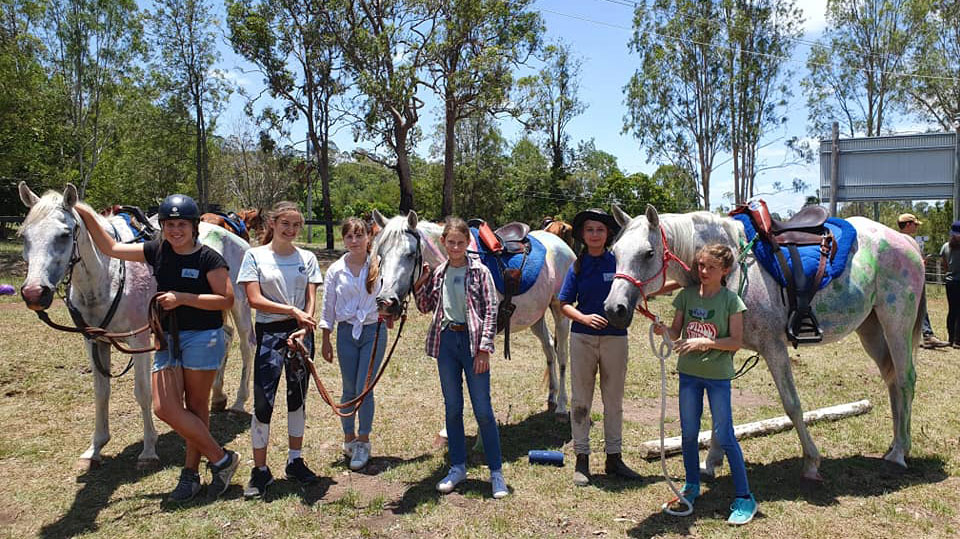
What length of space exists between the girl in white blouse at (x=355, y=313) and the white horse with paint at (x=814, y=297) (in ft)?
6.05

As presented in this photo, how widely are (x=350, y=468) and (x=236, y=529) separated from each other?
1.12m

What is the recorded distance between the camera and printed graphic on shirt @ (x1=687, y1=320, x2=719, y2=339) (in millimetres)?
3637

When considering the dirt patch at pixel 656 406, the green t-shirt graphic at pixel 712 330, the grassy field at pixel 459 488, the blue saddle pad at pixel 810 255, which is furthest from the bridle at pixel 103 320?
the dirt patch at pixel 656 406

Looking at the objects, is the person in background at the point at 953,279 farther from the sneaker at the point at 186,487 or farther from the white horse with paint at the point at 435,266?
the sneaker at the point at 186,487

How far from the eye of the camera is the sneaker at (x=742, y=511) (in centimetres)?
363

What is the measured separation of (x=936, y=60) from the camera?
87.1 ft

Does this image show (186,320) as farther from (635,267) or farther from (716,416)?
(716,416)

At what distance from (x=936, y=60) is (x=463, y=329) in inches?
1262

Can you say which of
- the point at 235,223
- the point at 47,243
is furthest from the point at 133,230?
the point at 235,223

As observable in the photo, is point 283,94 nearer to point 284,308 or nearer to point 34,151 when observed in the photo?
point 34,151

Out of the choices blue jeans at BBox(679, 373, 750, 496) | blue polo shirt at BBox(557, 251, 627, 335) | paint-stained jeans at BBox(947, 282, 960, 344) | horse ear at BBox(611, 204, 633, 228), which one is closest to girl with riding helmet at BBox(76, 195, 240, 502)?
blue polo shirt at BBox(557, 251, 627, 335)

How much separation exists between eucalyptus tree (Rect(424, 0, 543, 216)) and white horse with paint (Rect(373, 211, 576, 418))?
52.1 feet

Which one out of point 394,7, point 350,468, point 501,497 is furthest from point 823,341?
point 394,7

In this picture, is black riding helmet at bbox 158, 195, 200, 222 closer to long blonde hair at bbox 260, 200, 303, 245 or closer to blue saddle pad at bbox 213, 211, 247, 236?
long blonde hair at bbox 260, 200, 303, 245
